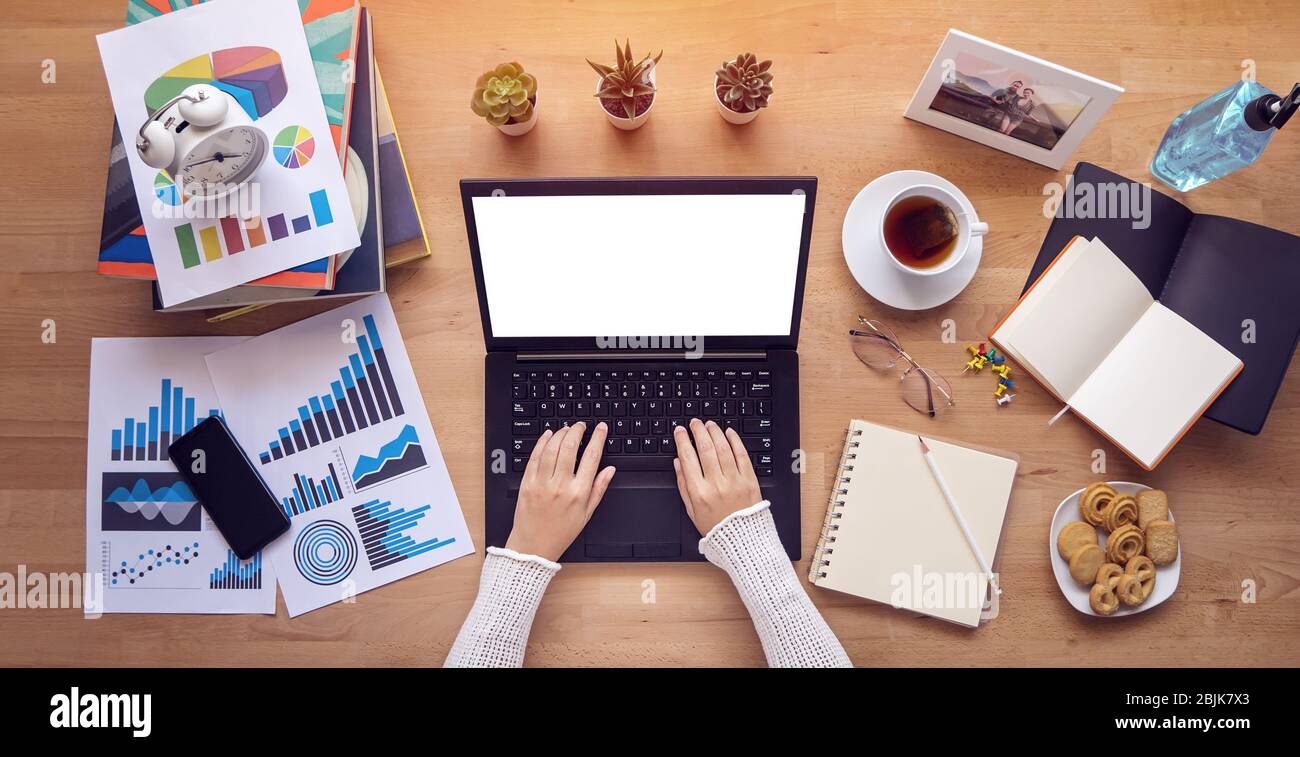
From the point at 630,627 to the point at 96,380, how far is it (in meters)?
0.77

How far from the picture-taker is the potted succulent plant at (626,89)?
92cm

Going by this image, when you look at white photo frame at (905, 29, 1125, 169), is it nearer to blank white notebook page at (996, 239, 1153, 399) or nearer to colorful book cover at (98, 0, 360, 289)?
blank white notebook page at (996, 239, 1153, 399)

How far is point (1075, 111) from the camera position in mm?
903

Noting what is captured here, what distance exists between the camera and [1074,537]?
37.6 inches

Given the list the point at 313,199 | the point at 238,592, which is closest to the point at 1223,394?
the point at 313,199

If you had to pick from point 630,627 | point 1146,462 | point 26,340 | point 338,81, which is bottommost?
point 630,627

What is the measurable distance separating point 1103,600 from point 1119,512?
0.11 m

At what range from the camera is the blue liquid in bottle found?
92cm

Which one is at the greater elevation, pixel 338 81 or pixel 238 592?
pixel 338 81

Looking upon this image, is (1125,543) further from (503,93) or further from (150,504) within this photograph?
(150,504)

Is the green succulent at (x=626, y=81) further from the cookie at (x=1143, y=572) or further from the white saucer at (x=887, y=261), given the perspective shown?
the cookie at (x=1143, y=572)

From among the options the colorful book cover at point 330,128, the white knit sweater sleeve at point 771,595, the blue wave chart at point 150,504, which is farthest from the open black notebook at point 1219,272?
the blue wave chart at point 150,504

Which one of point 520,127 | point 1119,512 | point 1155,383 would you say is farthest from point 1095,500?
point 520,127

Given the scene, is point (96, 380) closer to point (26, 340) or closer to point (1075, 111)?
point (26, 340)
